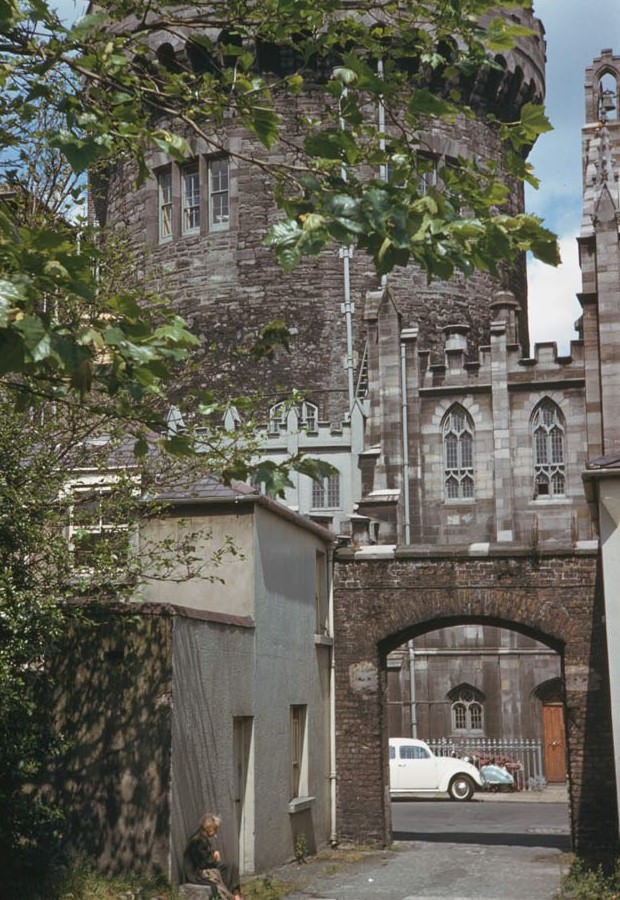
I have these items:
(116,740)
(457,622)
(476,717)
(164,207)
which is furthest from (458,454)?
(116,740)

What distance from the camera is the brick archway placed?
2120cm

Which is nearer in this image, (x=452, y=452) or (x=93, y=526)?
(x=93, y=526)

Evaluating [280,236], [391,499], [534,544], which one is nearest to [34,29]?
[280,236]

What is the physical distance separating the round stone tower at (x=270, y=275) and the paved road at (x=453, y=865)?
18279mm

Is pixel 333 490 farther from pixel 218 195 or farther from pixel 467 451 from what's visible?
pixel 218 195

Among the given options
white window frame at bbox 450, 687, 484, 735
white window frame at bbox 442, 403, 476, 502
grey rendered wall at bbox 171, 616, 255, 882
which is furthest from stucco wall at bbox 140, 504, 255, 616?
white window frame at bbox 442, 403, 476, 502

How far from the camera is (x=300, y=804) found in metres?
20.4

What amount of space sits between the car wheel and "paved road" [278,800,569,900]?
5897mm

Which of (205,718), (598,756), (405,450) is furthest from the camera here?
(405,450)

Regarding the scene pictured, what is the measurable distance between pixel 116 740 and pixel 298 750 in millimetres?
5961

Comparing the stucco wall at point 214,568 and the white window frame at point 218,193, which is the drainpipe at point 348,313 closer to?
the white window frame at point 218,193

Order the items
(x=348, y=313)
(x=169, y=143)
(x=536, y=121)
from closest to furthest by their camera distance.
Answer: (x=169, y=143) → (x=536, y=121) → (x=348, y=313)

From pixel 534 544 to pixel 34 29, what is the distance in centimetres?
1389

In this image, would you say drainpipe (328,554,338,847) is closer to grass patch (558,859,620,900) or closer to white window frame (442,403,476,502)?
grass patch (558,859,620,900)
